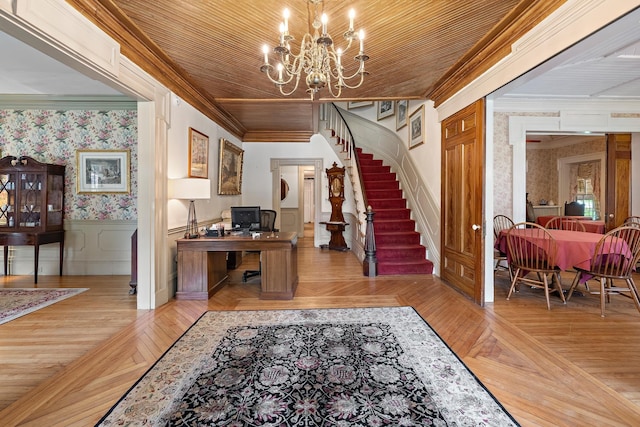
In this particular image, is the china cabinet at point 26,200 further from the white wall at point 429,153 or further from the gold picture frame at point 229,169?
the white wall at point 429,153

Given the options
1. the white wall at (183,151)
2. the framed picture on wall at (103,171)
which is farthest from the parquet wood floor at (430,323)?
the framed picture on wall at (103,171)

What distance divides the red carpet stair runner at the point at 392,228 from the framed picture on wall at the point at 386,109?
4.77 feet

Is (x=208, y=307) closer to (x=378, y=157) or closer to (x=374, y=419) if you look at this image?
(x=374, y=419)

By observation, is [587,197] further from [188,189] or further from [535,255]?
[188,189]

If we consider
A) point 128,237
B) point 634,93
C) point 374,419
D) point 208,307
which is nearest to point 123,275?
point 128,237

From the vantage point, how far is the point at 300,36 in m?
2.90

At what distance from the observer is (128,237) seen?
501 centimetres

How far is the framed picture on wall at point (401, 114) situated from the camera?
6.31 m

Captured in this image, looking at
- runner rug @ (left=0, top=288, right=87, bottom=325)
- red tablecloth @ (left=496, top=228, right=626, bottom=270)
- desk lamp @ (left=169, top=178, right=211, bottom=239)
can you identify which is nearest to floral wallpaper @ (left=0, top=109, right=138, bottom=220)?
runner rug @ (left=0, top=288, right=87, bottom=325)

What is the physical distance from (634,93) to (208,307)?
715 centimetres

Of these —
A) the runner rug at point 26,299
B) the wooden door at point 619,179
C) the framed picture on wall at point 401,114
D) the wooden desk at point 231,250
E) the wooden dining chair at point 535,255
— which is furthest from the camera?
the framed picture on wall at point 401,114

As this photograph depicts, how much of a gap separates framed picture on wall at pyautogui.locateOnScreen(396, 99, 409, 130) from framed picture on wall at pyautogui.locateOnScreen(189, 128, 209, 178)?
13.4ft

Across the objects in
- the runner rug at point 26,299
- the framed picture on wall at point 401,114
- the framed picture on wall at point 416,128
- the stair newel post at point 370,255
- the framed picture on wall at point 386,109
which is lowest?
the runner rug at point 26,299

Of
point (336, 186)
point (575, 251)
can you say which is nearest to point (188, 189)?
point (336, 186)
